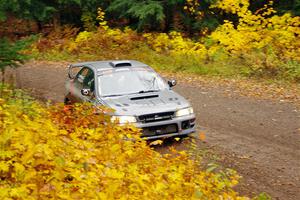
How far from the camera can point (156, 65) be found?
20.2 meters

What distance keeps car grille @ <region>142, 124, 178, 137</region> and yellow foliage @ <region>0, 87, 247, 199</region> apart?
6.86 ft

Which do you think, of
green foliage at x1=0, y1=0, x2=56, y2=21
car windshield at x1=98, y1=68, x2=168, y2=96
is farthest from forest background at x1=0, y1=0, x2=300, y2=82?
car windshield at x1=98, y1=68, x2=168, y2=96

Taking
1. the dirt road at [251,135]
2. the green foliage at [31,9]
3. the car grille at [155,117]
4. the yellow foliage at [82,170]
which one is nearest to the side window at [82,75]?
the car grille at [155,117]

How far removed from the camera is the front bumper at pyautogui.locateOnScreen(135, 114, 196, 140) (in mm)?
9055

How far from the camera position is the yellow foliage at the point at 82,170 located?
4.68 meters

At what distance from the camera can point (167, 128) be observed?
923 centimetres

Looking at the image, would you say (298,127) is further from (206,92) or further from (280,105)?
(206,92)

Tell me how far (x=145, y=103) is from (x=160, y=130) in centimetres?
66

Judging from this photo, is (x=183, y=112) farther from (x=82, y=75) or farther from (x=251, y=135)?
(x=82, y=75)

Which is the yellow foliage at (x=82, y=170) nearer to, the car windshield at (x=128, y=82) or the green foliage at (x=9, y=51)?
the green foliage at (x=9, y=51)

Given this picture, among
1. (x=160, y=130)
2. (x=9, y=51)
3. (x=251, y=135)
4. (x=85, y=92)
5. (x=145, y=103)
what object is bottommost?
(x=251, y=135)

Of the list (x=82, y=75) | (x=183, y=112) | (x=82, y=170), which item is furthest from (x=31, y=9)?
(x=82, y=170)

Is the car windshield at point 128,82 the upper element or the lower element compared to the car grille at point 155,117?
upper

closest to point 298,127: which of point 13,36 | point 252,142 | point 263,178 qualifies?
point 252,142
